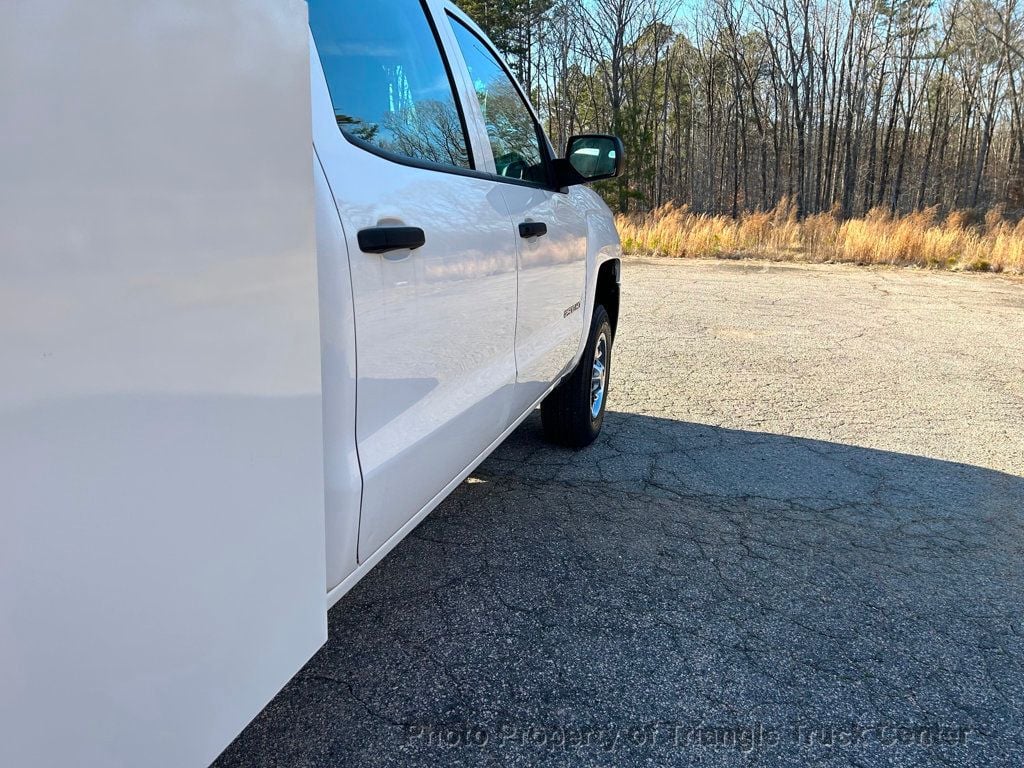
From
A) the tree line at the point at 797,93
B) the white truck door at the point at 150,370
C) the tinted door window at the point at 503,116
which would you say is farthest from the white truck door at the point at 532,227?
the tree line at the point at 797,93

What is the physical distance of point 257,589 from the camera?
1.26m

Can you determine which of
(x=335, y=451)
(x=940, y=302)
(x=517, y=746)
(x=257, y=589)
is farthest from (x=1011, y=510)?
(x=940, y=302)

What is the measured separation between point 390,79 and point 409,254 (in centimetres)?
65

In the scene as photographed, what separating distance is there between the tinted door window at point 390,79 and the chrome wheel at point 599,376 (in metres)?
1.97

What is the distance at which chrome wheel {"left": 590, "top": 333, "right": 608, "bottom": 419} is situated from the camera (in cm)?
429

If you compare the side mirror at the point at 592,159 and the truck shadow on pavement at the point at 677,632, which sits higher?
the side mirror at the point at 592,159

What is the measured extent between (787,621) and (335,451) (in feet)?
5.82

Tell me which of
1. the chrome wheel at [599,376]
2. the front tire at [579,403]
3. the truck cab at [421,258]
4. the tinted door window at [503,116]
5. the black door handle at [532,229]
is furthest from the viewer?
the chrome wheel at [599,376]

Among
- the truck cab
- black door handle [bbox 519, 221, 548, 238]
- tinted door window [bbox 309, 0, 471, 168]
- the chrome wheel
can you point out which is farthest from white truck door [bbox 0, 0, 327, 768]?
the chrome wheel

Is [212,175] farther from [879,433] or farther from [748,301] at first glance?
[748,301]

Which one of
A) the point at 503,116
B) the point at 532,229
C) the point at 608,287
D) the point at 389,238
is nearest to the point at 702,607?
the point at 532,229

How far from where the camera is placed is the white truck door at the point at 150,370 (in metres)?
0.83

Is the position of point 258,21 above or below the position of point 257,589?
above

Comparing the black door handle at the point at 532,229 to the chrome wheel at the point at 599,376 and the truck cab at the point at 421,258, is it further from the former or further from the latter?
the chrome wheel at the point at 599,376
